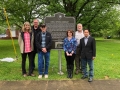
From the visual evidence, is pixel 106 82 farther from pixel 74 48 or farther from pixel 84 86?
pixel 74 48

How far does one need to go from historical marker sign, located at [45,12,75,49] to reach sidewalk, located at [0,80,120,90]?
67.8 inches

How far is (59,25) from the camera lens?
Answer: 25.2 feet

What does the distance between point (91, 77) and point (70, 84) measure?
2.75ft

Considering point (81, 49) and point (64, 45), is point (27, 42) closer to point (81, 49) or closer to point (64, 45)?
point (64, 45)

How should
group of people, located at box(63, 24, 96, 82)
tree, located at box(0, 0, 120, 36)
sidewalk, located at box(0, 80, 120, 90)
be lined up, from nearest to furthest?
sidewalk, located at box(0, 80, 120, 90), group of people, located at box(63, 24, 96, 82), tree, located at box(0, 0, 120, 36)

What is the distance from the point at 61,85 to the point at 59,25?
2311 millimetres

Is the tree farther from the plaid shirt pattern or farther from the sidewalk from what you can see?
the sidewalk

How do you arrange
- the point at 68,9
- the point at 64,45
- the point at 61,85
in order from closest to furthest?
the point at 61,85
the point at 64,45
the point at 68,9

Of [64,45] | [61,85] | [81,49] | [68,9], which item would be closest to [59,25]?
[64,45]

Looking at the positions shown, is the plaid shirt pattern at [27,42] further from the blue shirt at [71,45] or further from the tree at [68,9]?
the tree at [68,9]

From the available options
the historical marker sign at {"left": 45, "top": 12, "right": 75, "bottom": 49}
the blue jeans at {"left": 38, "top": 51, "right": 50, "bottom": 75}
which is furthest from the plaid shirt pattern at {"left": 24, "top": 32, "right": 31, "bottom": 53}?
the historical marker sign at {"left": 45, "top": 12, "right": 75, "bottom": 49}

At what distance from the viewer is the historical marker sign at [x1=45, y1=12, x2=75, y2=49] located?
768 cm

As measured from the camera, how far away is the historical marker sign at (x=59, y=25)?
25.2 feet

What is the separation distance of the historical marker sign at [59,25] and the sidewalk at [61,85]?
1.72m
